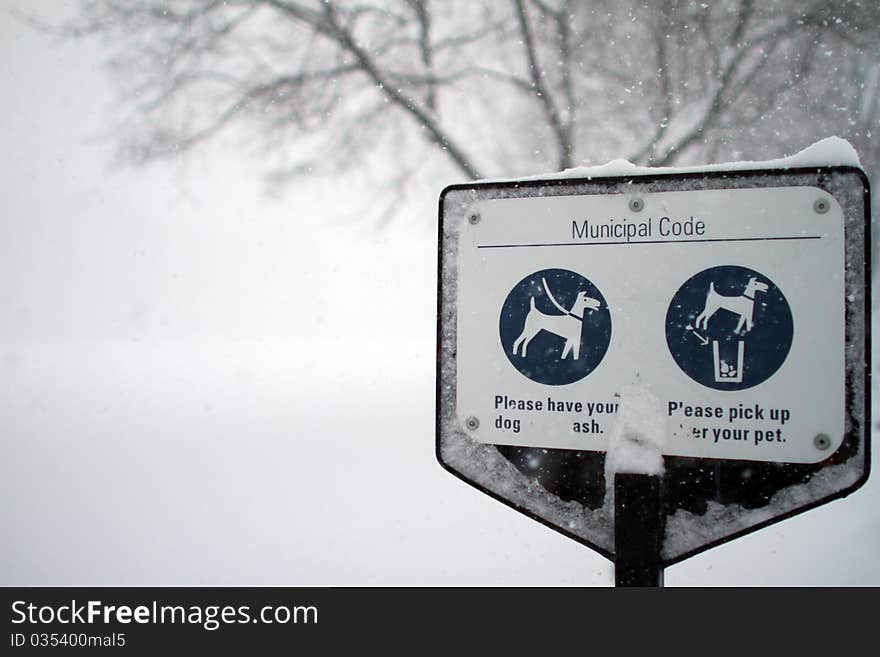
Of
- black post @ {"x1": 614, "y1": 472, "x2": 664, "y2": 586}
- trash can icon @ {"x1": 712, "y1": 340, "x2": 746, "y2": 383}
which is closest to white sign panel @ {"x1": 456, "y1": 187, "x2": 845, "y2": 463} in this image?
trash can icon @ {"x1": 712, "y1": 340, "x2": 746, "y2": 383}

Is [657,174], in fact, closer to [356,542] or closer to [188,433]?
[356,542]

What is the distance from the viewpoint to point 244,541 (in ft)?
13.1

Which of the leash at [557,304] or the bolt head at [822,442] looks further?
the leash at [557,304]

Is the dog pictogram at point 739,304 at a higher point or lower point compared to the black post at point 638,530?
higher

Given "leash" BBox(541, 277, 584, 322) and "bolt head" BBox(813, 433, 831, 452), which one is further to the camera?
"leash" BBox(541, 277, 584, 322)

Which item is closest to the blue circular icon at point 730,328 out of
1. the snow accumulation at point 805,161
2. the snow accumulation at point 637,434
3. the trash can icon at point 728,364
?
the trash can icon at point 728,364

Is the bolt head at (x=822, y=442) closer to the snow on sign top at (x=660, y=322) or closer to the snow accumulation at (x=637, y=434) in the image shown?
the snow on sign top at (x=660, y=322)

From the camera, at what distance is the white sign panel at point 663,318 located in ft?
3.54

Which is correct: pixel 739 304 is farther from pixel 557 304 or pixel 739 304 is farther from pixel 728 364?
pixel 557 304

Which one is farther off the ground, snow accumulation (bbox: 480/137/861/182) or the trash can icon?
snow accumulation (bbox: 480/137/861/182)

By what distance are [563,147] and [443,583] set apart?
8.63 ft

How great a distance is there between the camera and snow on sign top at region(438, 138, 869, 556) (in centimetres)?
107

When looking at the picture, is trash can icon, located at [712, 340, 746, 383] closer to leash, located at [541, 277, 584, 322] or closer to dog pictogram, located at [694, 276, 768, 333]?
dog pictogram, located at [694, 276, 768, 333]

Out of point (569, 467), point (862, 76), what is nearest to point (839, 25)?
point (862, 76)
